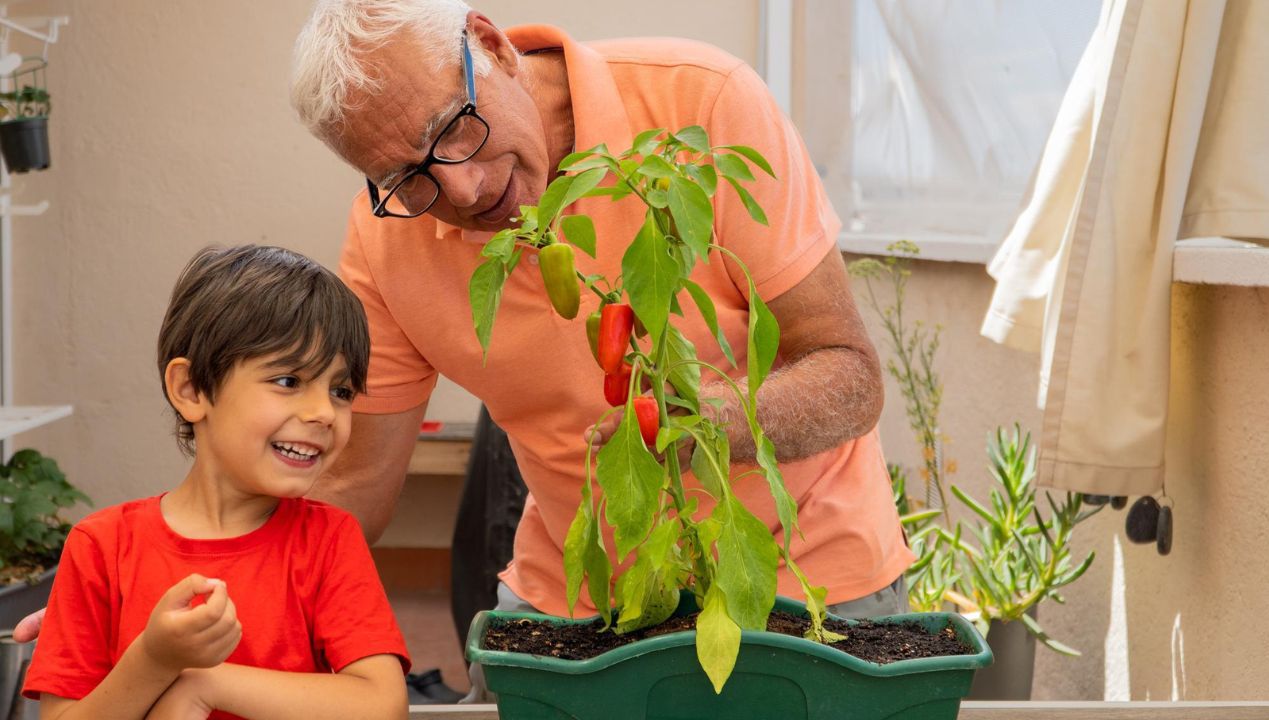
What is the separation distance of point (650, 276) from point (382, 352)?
26.8 inches

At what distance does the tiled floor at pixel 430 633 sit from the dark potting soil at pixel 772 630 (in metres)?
2.60

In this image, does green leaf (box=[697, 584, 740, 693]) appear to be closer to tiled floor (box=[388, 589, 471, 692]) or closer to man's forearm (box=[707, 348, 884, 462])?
man's forearm (box=[707, 348, 884, 462])

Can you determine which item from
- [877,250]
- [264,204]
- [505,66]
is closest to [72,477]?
[264,204]

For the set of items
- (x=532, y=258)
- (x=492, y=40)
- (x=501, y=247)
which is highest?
(x=492, y=40)

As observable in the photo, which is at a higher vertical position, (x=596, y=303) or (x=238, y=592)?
(x=596, y=303)

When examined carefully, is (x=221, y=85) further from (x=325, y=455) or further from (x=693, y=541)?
(x=693, y=541)

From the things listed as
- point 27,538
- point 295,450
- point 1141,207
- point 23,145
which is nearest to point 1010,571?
point 1141,207

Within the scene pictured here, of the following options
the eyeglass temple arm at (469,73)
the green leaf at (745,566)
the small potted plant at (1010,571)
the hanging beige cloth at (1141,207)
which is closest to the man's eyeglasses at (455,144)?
the eyeglass temple arm at (469,73)

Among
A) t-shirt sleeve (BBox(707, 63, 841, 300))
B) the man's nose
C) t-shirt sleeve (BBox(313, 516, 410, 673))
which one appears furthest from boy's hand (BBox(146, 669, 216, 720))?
t-shirt sleeve (BBox(707, 63, 841, 300))

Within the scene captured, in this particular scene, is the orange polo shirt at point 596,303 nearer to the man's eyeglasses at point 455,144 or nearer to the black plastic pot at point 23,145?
the man's eyeglasses at point 455,144

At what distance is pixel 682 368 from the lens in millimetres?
760

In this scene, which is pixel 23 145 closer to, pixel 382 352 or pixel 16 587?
pixel 16 587

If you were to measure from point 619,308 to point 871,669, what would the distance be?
0.24 m

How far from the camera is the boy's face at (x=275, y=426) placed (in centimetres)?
95
